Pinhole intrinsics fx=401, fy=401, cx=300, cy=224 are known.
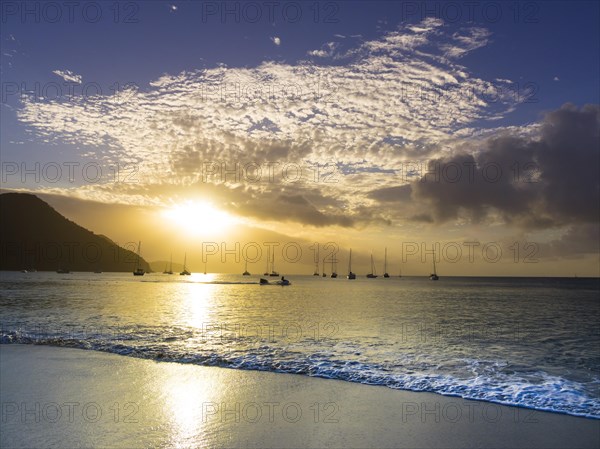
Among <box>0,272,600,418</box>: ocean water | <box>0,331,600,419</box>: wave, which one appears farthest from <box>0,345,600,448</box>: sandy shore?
<box>0,272,600,418</box>: ocean water

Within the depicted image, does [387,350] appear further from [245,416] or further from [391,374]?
[245,416]

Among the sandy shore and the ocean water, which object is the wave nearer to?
the ocean water

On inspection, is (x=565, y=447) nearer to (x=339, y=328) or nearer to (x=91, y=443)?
(x=91, y=443)

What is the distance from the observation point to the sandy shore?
403 inches

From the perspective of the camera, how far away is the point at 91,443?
9.85m

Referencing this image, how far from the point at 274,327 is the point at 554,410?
25139 millimetres

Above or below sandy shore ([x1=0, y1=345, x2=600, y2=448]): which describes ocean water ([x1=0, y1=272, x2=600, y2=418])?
below

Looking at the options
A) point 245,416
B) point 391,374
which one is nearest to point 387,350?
point 391,374

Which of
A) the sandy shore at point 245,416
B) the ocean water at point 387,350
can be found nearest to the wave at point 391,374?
the ocean water at point 387,350

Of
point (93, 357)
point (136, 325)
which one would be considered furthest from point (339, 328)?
point (93, 357)

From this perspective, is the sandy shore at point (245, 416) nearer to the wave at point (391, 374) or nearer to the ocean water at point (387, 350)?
the wave at point (391, 374)

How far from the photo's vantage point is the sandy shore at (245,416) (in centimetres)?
1023

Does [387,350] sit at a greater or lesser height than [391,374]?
lesser

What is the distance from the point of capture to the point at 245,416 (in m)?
11.9
